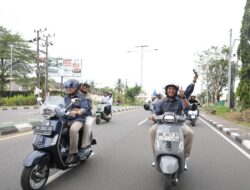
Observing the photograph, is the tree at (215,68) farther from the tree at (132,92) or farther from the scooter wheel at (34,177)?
the scooter wheel at (34,177)

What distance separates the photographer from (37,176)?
469 centimetres

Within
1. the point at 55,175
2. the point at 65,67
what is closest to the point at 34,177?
the point at 55,175

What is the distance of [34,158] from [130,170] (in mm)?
2125

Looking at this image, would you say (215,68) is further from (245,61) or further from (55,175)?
(55,175)

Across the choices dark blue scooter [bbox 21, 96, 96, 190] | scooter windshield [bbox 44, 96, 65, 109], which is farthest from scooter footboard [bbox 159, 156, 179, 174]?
scooter windshield [bbox 44, 96, 65, 109]

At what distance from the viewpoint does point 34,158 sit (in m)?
4.57

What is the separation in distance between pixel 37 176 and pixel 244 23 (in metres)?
23.2

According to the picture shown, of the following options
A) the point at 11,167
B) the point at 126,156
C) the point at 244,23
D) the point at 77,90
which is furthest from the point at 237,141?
the point at 244,23

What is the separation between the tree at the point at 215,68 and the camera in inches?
2045

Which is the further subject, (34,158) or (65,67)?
(65,67)

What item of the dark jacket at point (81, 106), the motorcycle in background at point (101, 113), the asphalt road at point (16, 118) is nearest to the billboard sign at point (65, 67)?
the asphalt road at point (16, 118)

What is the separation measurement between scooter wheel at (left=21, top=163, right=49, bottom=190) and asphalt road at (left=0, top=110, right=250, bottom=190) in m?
0.16

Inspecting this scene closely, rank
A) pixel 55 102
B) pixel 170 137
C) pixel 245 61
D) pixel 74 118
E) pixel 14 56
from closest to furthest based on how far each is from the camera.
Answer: pixel 170 137
pixel 55 102
pixel 74 118
pixel 245 61
pixel 14 56

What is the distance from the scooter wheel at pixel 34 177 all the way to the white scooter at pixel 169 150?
167cm
